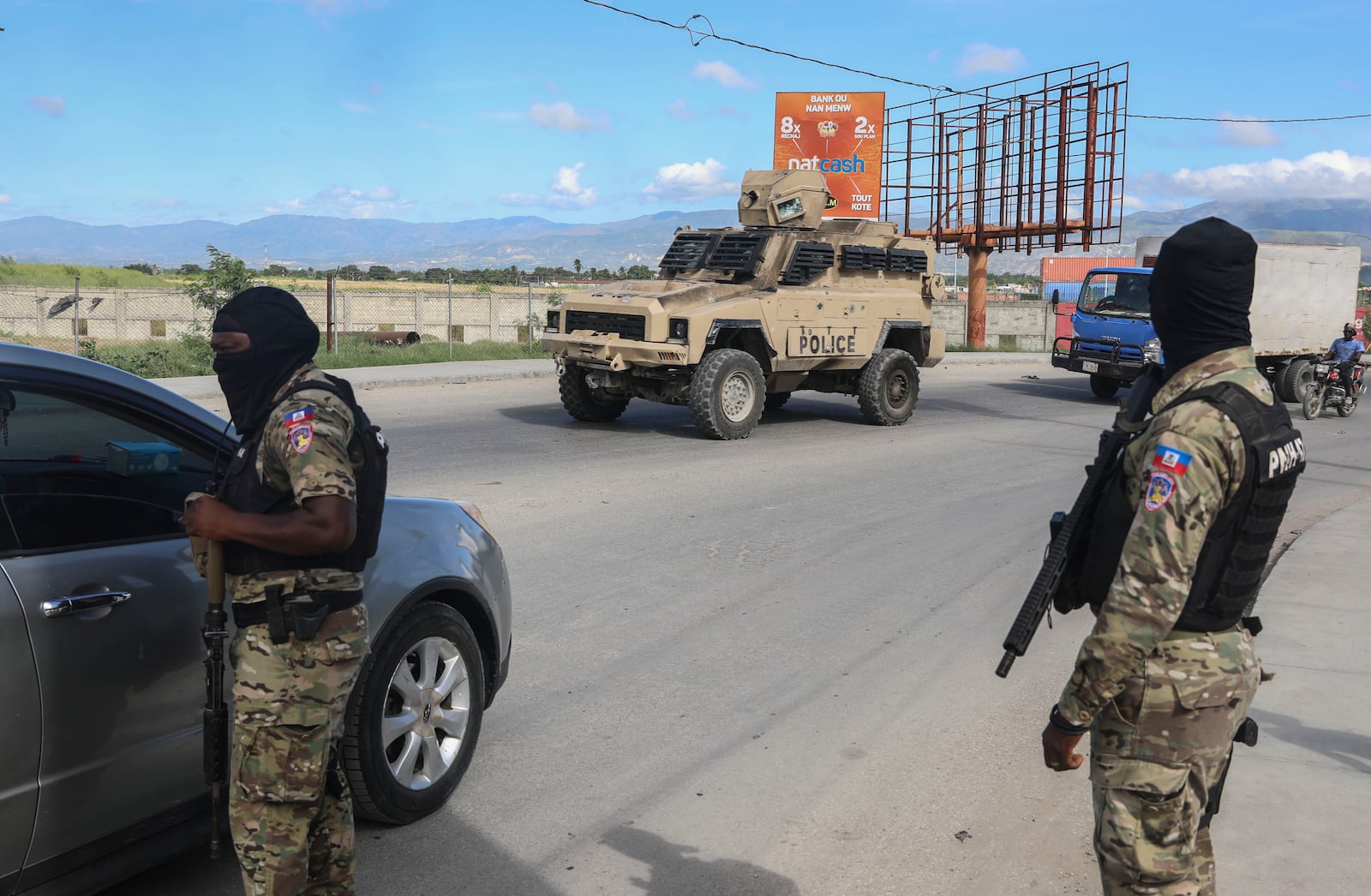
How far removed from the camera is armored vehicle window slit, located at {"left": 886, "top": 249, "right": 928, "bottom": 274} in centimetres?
1455

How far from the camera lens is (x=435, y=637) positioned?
3.69 metres

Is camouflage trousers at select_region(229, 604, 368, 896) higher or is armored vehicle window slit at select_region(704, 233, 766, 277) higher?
armored vehicle window slit at select_region(704, 233, 766, 277)

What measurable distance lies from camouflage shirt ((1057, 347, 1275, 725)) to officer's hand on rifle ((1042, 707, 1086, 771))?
45mm

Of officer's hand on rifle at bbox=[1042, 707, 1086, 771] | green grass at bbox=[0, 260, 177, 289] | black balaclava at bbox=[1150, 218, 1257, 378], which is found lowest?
officer's hand on rifle at bbox=[1042, 707, 1086, 771]

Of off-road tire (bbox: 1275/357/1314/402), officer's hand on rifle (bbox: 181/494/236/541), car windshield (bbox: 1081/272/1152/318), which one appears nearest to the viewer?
officer's hand on rifle (bbox: 181/494/236/541)

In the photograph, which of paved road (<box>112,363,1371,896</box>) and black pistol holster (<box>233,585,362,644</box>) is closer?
black pistol holster (<box>233,585,362,644</box>)

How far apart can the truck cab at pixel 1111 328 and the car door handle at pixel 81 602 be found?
16.6 meters

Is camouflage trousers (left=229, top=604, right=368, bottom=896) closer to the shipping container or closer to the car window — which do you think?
the car window

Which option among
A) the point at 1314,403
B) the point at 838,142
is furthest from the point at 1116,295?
the point at 838,142

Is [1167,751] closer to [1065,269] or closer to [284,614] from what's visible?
[284,614]

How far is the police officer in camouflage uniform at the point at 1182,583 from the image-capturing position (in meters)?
2.26

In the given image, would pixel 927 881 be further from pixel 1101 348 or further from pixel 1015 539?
pixel 1101 348

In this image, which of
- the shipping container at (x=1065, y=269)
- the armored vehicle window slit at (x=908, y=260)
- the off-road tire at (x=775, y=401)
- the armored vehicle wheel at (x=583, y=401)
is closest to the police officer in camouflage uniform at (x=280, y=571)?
the armored vehicle wheel at (x=583, y=401)

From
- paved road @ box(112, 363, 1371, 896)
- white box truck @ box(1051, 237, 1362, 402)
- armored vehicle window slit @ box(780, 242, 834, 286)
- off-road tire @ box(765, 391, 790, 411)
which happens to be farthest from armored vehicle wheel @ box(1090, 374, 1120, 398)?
paved road @ box(112, 363, 1371, 896)
